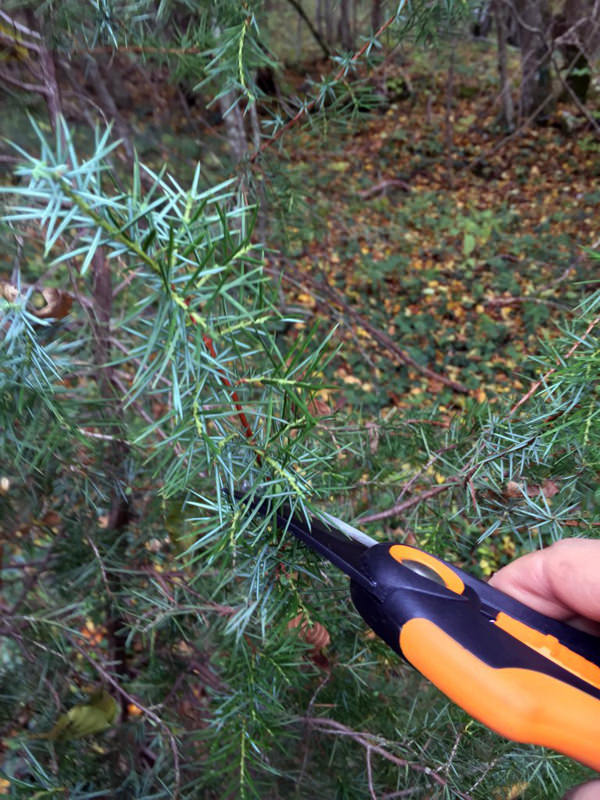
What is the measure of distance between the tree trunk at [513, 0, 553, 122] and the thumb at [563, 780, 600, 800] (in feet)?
14.2

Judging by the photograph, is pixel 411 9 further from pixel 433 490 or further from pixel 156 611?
pixel 156 611

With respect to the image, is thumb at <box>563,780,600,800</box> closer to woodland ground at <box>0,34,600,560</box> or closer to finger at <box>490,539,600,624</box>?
finger at <box>490,539,600,624</box>

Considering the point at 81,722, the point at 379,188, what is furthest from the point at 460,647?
the point at 379,188

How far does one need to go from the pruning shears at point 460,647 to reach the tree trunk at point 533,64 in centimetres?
424

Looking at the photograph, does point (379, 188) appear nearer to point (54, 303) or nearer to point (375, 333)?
point (375, 333)

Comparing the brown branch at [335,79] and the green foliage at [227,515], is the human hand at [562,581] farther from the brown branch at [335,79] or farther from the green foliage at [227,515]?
the brown branch at [335,79]

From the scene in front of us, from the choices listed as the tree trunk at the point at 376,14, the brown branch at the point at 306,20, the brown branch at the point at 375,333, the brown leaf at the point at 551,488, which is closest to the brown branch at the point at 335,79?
the tree trunk at the point at 376,14

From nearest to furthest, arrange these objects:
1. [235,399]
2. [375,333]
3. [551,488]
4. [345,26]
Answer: [235,399] → [551,488] → [375,333] → [345,26]

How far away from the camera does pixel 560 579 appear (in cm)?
79

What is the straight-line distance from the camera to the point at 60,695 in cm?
85

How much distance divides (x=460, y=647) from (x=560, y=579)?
0.83 feet

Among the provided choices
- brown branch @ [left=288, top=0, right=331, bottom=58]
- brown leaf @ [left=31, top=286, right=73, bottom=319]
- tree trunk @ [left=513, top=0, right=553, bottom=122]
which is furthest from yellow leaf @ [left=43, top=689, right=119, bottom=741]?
tree trunk @ [left=513, top=0, right=553, bottom=122]

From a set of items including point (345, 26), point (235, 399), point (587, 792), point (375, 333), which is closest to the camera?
point (235, 399)

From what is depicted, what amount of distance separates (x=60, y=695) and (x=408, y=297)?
318 cm
